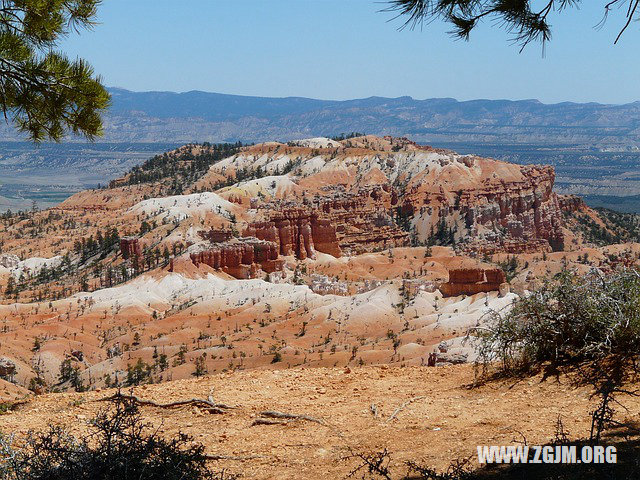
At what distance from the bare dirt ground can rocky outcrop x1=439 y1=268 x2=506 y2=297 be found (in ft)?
103

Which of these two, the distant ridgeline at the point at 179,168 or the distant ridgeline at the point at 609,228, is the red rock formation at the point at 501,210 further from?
the distant ridgeline at the point at 179,168

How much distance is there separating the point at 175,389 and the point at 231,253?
4317 centimetres

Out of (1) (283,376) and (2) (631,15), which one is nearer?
(2) (631,15)

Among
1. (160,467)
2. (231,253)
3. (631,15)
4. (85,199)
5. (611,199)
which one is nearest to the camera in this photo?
(160,467)

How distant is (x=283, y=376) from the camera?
1063 centimetres

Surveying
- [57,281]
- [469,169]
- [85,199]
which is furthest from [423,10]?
[85,199]

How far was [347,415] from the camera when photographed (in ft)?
27.5

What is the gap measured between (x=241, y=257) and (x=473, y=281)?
1914 cm

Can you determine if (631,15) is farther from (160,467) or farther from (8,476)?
(8,476)

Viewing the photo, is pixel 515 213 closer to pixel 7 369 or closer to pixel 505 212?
pixel 505 212

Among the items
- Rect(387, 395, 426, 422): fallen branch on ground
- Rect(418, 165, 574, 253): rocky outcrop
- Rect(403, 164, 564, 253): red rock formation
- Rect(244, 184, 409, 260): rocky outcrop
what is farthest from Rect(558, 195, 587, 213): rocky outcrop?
Rect(387, 395, 426, 422): fallen branch on ground

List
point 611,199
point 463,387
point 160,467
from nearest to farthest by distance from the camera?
point 160,467
point 463,387
point 611,199

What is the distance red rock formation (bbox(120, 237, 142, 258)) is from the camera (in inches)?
2249

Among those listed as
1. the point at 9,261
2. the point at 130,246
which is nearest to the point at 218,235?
the point at 130,246
